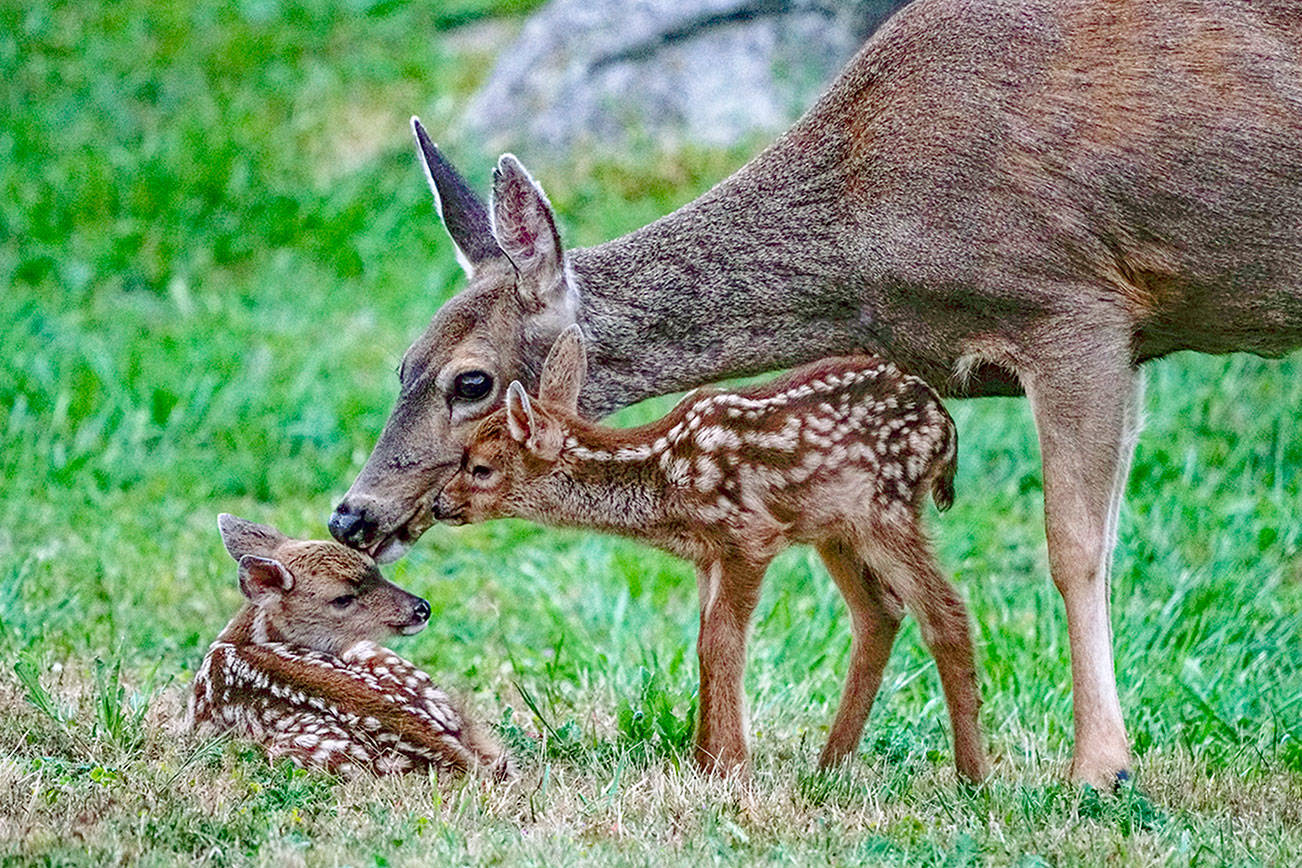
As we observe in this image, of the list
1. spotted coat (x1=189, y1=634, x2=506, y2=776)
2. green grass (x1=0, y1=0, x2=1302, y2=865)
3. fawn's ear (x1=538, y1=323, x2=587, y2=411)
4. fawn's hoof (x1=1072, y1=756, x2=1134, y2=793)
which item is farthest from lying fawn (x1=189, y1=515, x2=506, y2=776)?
fawn's hoof (x1=1072, y1=756, x2=1134, y2=793)

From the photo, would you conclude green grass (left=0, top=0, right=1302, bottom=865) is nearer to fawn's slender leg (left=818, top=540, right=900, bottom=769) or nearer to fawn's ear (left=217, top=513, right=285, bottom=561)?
fawn's slender leg (left=818, top=540, right=900, bottom=769)

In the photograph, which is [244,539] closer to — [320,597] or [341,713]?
[320,597]

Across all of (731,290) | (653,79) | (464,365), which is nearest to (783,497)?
(731,290)

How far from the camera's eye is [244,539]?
5922 mm

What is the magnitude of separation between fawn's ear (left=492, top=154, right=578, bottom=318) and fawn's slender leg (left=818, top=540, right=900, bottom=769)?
1.27 meters

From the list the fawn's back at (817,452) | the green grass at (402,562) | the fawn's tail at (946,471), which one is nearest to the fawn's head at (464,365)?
the green grass at (402,562)

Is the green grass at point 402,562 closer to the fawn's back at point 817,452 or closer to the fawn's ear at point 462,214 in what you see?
the fawn's back at point 817,452

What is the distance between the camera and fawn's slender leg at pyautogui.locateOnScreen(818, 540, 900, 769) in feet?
18.0

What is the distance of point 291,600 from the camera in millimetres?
5668

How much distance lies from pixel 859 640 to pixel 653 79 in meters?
8.22

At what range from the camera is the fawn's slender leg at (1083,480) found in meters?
5.57

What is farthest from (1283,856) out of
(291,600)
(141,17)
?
(141,17)

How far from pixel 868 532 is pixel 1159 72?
1699 millimetres

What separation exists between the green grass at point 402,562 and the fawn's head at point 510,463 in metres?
0.62
